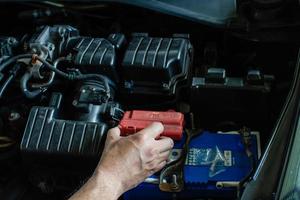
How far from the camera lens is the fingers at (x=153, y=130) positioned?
134 centimetres

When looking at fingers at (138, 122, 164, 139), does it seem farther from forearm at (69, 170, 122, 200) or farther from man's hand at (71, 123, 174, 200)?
forearm at (69, 170, 122, 200)

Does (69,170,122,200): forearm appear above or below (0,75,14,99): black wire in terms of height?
below

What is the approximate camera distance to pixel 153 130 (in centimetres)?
136

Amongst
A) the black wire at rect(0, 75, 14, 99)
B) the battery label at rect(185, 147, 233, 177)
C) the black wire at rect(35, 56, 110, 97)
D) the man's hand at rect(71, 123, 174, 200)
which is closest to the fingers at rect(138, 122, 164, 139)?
the man's hand at rect(71, 123, 174, 200)

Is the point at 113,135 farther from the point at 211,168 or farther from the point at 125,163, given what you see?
the point at 211,168

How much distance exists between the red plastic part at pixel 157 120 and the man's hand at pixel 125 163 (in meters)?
0.05

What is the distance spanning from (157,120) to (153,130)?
2.8 inches

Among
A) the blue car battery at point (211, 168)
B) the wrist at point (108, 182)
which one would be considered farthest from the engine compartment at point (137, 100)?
the wrist at point (108, 182)

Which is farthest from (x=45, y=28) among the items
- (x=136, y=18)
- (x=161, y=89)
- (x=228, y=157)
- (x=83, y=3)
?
(x=228, y=157)

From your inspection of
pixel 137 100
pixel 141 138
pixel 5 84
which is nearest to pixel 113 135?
pixel 141 138

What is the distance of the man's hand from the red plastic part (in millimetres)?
51

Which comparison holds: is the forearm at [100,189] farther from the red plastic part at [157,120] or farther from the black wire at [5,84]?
the black wire at [5,84]

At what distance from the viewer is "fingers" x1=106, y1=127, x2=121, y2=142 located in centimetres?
136

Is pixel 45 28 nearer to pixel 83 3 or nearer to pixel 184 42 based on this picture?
pixel 83 3
